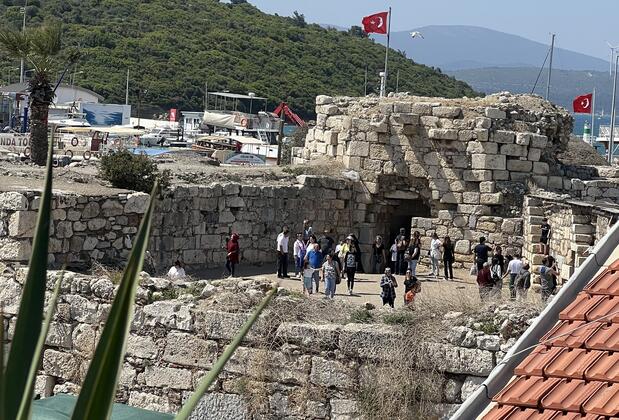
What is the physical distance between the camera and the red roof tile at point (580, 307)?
680 centimetres

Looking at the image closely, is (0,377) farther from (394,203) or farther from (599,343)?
(394,203)

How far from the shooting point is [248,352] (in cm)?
946

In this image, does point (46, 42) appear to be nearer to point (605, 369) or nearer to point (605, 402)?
point (605, 369)

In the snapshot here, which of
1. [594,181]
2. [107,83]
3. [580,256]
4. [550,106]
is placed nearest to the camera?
[580,256]

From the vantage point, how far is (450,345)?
900 centimetres

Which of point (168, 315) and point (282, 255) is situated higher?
point (168, 315)

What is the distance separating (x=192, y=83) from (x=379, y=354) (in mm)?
61470

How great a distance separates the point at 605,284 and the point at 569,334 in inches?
20.9

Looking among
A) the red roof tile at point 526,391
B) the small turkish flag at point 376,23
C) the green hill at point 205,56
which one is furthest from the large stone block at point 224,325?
the green hill at point 205,56

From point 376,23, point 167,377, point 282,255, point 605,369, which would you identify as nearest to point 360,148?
point 282,255

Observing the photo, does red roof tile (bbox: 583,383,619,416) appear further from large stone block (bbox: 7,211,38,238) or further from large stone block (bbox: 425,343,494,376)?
large stone block (bbox: 7,211,38,238)

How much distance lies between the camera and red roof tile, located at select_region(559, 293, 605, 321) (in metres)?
6.80

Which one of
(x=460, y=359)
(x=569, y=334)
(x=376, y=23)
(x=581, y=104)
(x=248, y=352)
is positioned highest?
(x=376, y=23)

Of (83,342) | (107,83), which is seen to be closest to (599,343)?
(83,342)
